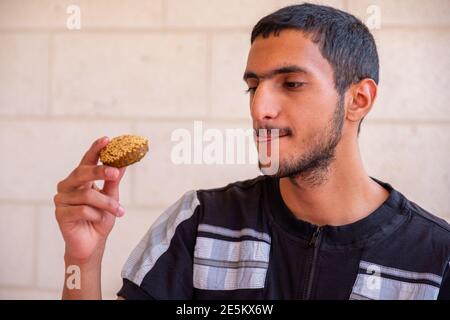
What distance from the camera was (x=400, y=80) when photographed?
3.34 feet

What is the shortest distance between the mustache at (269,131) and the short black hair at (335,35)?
116mm

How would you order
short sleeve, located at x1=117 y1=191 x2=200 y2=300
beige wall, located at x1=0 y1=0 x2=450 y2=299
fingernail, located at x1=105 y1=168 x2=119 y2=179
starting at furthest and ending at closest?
beige wall, located at x1=0 y1=0 x2=450 y2=299
short sleeve, located at x1=117 y1=191 x2=200 y2=300
fingernail, located at x1=105 y1=168 x2=119 y2=179

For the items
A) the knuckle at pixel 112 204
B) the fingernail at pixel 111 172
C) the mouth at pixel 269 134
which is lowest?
the knuckle at pixel 112 204

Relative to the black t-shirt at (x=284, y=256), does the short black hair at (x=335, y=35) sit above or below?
above

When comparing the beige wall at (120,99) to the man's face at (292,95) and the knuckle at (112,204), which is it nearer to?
the man's face at (292,95)

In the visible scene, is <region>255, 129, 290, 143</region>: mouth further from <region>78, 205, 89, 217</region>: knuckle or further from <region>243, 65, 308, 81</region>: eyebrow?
<region>78, 205, 89, 217</region>: knuckle

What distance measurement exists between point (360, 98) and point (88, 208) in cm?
47

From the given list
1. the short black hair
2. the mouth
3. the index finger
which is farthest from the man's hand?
the short black hair

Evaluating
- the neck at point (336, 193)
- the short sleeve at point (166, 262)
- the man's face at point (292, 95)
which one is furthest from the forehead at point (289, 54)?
the short sleeve at point (166, 262)

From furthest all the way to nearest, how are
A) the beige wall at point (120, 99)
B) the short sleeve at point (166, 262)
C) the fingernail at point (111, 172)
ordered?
the beige wall at point (120, 99)
the short sleeve at point (166, 262)
the fingernail at point (111, 172)

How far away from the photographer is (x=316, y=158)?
0.76m

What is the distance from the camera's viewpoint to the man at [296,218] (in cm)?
68

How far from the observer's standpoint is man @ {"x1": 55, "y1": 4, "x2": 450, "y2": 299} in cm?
68
